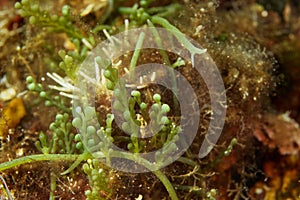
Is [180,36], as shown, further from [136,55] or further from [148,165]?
[148,165]

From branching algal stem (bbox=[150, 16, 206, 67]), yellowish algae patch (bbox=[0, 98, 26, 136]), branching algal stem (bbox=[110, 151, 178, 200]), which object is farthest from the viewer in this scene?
yellowish algae patch (bbox=[0, 98, 26, 136])

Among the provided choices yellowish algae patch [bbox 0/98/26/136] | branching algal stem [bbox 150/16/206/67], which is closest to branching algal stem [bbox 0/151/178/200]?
yellowish algae patch [bbox 0/98/26/136]

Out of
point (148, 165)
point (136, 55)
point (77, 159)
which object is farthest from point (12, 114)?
point (148, 165)

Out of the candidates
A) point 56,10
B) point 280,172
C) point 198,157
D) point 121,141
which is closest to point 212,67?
point 198,157

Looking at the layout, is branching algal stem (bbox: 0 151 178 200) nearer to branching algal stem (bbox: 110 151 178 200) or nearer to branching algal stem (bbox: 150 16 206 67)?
branching algal stem (bbox: 110 151 178 200)

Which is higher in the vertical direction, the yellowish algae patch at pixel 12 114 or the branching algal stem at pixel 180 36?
the branching algal stem at pixel 180 36

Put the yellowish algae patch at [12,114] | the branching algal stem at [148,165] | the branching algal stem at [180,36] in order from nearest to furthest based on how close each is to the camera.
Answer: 1. the branching algal stem at [148,165]
2. the branching algal stem at [180,36]
3. the yellowish algae patch at [12,114]

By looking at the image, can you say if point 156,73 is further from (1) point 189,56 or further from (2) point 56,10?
(2) point 56,10

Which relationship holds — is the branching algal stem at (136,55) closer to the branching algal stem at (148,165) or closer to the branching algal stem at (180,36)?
the branching algal stem at (180,36)

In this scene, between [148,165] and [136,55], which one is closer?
[148,165]

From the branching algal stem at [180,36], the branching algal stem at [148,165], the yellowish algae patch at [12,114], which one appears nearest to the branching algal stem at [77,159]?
the branching algal stem at [148,165]

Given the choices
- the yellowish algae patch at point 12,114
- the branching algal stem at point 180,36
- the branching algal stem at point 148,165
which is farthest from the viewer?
the yellowish algae patch at point 12,114
